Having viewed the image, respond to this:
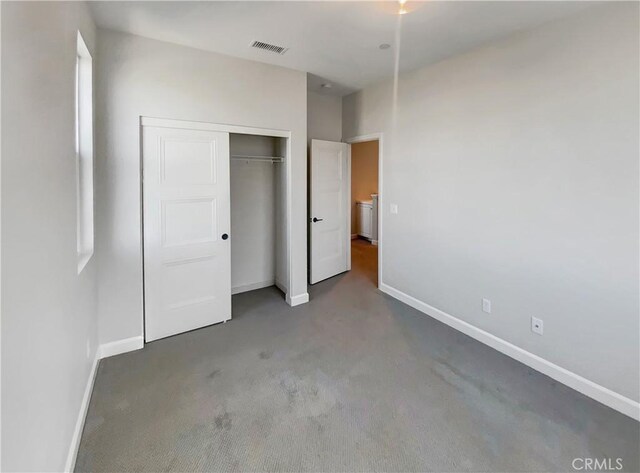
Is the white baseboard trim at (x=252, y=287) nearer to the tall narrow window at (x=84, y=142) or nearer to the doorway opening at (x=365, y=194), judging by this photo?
the tall narrow window at (x=84, y=142)

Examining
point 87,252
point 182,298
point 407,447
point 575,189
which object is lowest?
point 407,447

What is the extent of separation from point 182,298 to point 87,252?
3.11 feet

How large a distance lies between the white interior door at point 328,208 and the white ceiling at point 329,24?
1461mm

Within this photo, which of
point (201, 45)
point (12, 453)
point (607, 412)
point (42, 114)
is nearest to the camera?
point (12, 453)

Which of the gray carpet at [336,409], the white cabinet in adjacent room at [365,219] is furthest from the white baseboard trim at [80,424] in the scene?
the white cabinet in adjacent room at [365,219]

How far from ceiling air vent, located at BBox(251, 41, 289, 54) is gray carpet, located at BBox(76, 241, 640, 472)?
2.70 meters

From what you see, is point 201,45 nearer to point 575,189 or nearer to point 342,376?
point 342,376

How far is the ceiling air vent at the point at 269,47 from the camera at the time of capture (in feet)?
9.29

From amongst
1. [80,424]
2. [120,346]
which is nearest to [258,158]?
[120,346]

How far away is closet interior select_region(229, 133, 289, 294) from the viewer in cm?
398

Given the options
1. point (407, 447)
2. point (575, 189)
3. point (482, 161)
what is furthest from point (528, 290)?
point (407, 447)

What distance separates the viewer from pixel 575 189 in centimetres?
230
